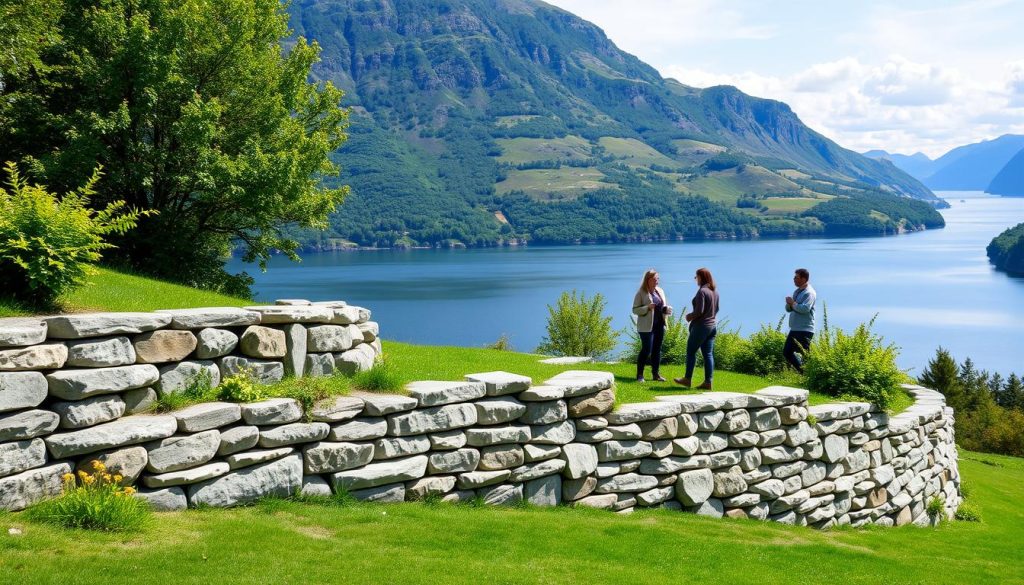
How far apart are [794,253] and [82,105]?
155 m

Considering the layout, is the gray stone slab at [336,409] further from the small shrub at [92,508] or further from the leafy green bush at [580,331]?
the leafy green bush at [580,331]

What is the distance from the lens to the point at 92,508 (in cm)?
600

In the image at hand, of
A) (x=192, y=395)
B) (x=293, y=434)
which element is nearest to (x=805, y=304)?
(x=293, y=434)

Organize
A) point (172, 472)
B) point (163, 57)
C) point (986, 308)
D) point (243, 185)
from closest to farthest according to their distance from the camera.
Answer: point (172, 472), point (163, 57), point (243, 185), point (986, 308)

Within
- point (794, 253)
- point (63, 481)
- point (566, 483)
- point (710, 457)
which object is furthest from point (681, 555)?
point (794, 253)

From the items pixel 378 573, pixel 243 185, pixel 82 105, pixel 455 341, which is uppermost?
pixel 82 105

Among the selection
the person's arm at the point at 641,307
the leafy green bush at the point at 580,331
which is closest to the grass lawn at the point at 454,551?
the person's arm at the point at 641,307

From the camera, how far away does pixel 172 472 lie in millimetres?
Answer: 6820

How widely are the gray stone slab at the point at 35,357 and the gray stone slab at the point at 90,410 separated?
365 mm

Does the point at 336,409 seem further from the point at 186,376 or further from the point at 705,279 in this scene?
the point at 705,279

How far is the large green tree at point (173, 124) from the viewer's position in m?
16.5

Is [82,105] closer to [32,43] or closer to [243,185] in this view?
[32,43]

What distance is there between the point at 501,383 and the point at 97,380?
4.23m

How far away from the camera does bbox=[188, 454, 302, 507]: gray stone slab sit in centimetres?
703
